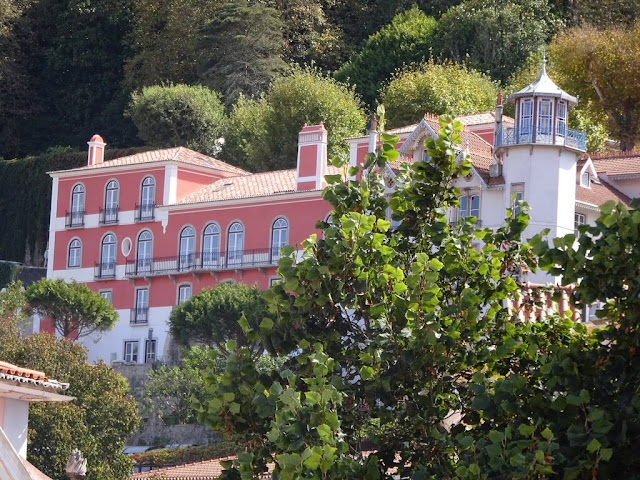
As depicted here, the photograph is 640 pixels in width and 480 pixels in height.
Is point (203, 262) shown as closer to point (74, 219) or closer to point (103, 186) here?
point (103, 186)

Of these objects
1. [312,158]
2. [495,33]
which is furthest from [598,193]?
[495,33]

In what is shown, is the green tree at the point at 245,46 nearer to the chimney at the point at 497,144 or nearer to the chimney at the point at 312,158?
the chimney at the point at 312,158

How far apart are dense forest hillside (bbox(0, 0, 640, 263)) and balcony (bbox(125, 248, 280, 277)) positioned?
6585 millimetres

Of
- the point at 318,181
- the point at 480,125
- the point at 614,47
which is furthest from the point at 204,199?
the point at 614,47

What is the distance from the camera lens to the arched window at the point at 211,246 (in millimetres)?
66062

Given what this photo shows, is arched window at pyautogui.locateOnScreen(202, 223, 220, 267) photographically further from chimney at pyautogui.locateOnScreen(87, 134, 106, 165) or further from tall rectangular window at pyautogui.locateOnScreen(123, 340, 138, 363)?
chimney at pyautogui.locateOnScreen(87, 134, 106, 165)

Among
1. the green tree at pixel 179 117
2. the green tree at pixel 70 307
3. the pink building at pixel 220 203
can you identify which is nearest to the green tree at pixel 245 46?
the green tree at pixel 179 117

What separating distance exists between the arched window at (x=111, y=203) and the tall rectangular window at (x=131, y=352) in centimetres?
554

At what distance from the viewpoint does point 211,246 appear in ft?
218

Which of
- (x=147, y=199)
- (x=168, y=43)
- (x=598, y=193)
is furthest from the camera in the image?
(x=168, y=43)

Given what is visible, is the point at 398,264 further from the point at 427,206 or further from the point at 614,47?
the point at 614,47

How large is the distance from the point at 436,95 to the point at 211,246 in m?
12.0

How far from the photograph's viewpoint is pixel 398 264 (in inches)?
519

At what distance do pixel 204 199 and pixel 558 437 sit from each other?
56182 mm
